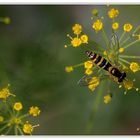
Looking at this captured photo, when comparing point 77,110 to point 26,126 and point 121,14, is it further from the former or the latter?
point 121,14

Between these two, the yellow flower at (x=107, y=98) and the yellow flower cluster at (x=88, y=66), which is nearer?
the yellow flower cluster at (x=88, y=66)

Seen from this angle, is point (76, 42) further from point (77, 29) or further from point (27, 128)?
point (27, 128)

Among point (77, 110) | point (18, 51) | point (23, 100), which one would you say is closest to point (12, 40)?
point (18, 51)

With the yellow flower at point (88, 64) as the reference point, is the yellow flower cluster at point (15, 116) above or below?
below

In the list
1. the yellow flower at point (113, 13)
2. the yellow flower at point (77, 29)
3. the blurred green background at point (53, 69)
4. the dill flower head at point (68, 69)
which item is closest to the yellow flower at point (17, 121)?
the blurred green background at point (53, 69)

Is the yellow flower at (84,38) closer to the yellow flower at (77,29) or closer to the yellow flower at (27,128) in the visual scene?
the yellow flower at (77,29)

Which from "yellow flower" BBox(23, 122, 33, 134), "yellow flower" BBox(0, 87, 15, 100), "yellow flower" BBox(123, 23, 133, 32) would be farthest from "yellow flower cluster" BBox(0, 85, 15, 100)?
"yellow flower" BBox(123, 23, 133, 32)
